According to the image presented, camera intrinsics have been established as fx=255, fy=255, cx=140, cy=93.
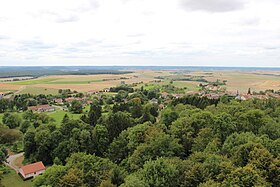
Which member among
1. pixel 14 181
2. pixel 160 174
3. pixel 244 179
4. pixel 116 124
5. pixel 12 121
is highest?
pixel 244 179

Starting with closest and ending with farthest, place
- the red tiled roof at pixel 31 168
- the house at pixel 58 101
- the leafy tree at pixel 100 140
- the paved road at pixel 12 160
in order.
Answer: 1. the red tiled roof at pixel 31 168
2. the leafy tree at pixel 100 140
3. the paved road at pixel 12 160
4. the house at pixel 58 101

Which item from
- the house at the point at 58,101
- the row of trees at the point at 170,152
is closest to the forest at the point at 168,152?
the row of trees at the point at 170,152

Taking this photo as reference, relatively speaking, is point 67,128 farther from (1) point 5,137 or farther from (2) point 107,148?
(1) point 5,137

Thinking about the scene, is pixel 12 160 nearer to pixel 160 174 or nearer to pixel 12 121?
pixel 12 121

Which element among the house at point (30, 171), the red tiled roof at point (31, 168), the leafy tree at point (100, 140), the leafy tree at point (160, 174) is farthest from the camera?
the leafy tree at point (100, 140)

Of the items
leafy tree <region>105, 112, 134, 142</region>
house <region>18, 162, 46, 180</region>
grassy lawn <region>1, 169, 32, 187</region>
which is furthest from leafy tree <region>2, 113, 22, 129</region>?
leafy tree <region>105, 112, 134, 142</region>

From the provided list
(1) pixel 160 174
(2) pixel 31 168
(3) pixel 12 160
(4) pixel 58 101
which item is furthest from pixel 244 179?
(4) pixel 58 101

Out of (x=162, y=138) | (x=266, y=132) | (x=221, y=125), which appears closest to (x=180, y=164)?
(x=162, y=138)

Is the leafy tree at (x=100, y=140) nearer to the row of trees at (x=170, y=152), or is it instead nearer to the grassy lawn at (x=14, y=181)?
the row of trees at (x=170, y=152)

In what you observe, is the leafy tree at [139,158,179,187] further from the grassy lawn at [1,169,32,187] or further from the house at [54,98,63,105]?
the house at [54,98,63,105]
